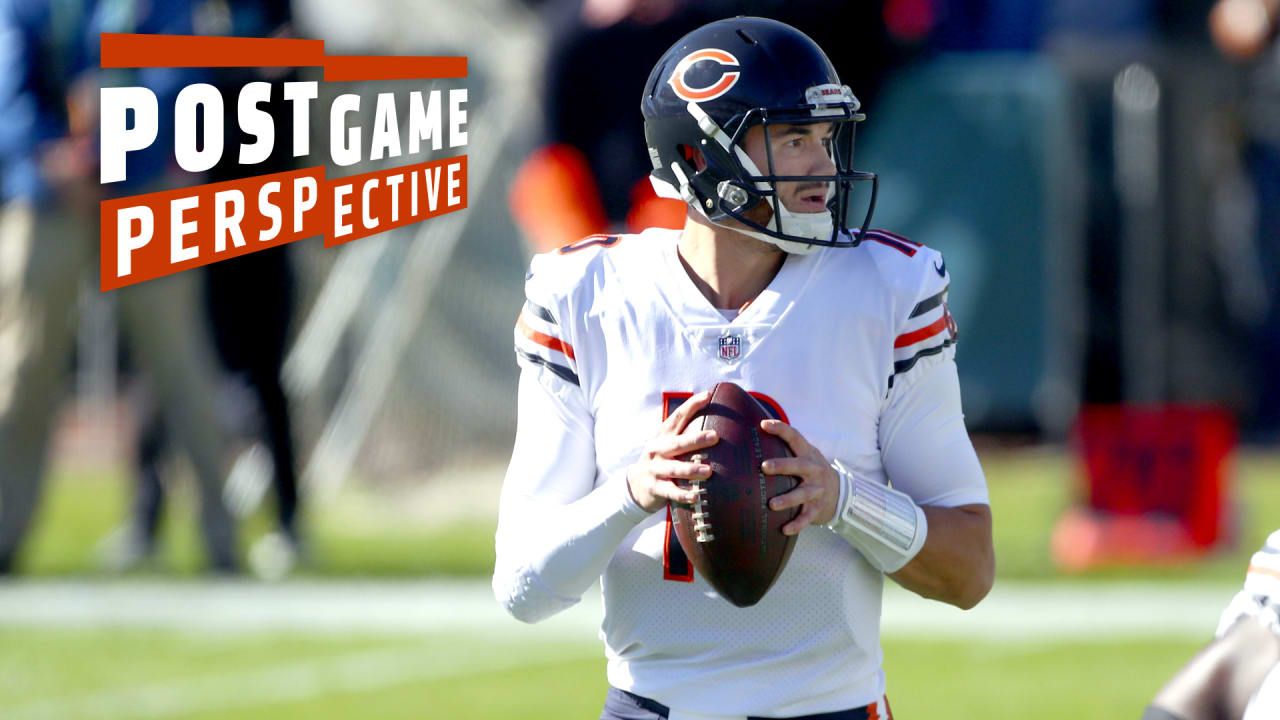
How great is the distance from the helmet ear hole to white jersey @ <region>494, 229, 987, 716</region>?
6.1 inches

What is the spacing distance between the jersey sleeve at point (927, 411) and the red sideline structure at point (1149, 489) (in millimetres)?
4891

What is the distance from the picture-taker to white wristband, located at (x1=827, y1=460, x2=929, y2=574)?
2496 millimetres

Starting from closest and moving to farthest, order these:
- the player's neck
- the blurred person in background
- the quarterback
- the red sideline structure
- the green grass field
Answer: the quarterback
the player's neck
the green grass field
the blurred person in background
the red sideline structure

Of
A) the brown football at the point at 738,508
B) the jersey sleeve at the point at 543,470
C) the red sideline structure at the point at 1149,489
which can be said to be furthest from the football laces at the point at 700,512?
the red sideline structure at the point at 1149,489

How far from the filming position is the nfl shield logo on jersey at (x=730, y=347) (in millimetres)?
2648

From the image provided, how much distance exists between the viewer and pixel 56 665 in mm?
5816

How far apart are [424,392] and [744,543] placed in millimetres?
8125

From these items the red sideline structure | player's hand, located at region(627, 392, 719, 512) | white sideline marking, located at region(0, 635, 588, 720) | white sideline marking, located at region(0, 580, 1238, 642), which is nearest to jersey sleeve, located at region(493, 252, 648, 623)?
player's hand, located at region(627, 392, 719, 512)

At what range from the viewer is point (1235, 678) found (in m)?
1.88

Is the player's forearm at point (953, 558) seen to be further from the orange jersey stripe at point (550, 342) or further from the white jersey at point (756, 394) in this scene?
the orange jersey stripe at point (550, 342)

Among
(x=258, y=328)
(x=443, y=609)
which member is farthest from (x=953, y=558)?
(x=258, y=328)

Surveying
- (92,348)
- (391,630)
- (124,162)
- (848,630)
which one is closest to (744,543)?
(848,630)

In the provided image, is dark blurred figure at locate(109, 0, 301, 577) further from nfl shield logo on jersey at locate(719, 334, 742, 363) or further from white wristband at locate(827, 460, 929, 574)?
white wristband at locate(827, 460, 929, 574)

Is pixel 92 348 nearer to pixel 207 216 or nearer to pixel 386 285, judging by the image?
pixel 386 285
